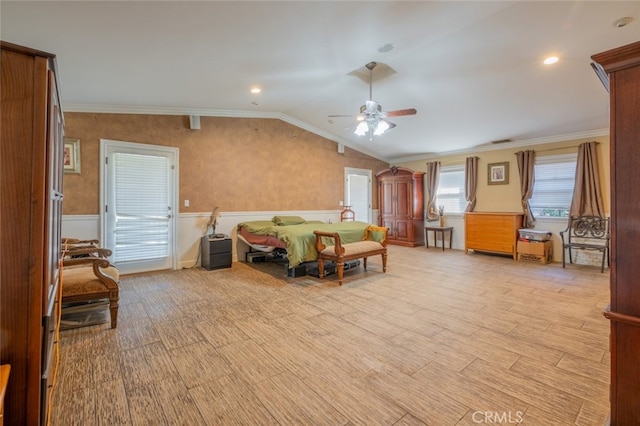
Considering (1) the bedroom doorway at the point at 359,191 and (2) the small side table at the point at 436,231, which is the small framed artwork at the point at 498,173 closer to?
(2) the small side table at the point at 436,231

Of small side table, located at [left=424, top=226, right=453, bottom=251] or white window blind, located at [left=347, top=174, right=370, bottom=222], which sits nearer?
small side table, located at [left=424, top=226, right=453, bottom=251]

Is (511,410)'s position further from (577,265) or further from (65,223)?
(65,223)

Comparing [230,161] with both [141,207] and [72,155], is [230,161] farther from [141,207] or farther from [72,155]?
[72,155]

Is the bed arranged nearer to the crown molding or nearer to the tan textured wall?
the tan textured wall

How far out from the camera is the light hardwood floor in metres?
1.64

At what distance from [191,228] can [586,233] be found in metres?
7.04

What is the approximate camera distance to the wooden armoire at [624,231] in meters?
1.16

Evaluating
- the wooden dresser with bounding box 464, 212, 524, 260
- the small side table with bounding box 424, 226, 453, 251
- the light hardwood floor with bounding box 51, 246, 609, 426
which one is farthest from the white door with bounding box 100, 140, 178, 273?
the wooden dresser with bounding box 464, 212, 524, 260

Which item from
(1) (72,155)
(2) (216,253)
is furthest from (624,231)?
(1) (72,155)

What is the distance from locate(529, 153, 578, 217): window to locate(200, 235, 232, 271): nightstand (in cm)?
607

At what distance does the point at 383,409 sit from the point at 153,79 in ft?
14.0

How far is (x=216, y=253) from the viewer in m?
5.02

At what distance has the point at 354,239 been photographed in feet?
15.4

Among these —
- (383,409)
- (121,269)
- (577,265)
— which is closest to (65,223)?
(121,269)
